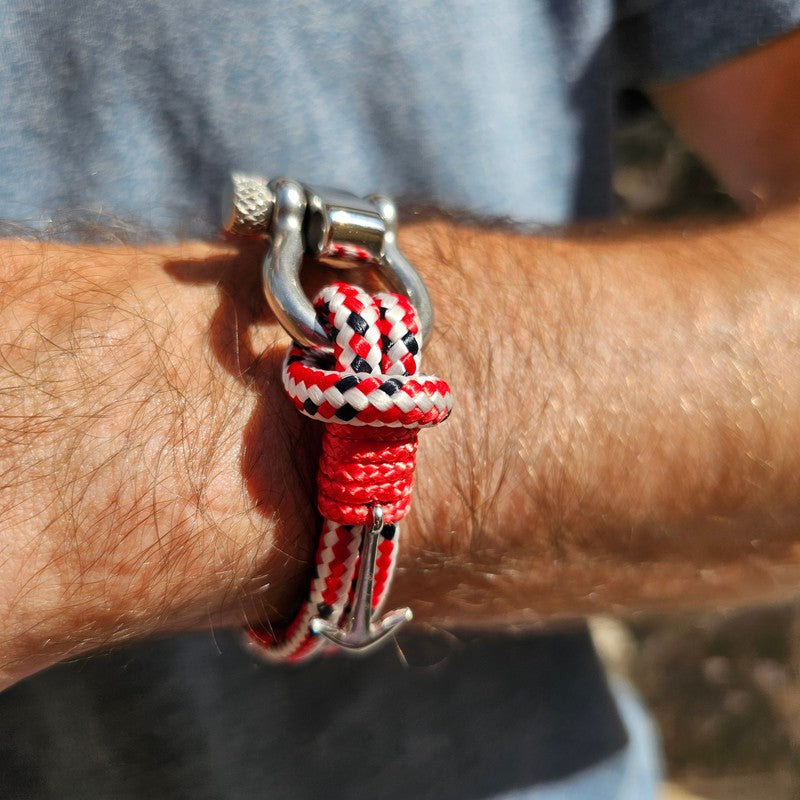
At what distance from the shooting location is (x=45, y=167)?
849mm

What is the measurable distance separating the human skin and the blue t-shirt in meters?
0.14

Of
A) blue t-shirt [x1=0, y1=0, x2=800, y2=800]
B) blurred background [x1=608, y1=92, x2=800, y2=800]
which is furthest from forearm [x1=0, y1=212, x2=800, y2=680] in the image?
blurred background [x1=608, y1=92, x2=800, y2=800]

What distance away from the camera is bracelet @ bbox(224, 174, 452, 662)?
0.59m

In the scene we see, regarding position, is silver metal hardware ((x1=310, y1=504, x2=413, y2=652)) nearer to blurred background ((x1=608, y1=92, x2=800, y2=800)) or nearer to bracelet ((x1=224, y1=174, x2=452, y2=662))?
bracelet ((x1=224, y1=174, x2=452, y2=662))

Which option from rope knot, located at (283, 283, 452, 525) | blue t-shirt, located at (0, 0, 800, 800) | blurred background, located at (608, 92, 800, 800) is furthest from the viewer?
blurred background, located at (608, 92, 800, 800)

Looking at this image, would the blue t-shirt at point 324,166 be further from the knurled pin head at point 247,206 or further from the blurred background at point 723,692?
the blurred background at point 723,692

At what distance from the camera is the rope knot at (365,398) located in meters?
0.58

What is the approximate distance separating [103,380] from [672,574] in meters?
0.57

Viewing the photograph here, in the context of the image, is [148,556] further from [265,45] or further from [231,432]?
[265,45]

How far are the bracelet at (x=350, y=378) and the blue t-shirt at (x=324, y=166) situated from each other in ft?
0.59

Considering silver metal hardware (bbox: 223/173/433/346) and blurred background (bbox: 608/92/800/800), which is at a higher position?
silver metal hardware (bbox: 223/173/433/346)

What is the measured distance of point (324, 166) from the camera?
94 cm

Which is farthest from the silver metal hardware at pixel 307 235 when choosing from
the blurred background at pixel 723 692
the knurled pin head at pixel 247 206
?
the blurred background at pixel 723 692

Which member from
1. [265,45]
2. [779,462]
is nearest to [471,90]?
[265,45]
